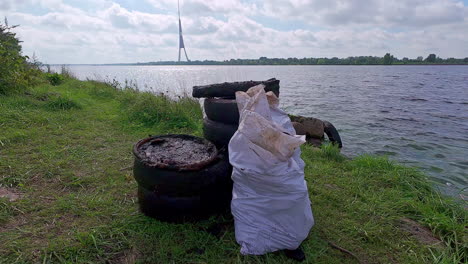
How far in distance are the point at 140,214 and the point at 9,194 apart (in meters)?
1.46

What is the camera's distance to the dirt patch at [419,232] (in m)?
2.53

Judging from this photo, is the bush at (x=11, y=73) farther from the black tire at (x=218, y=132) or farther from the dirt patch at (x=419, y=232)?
the dirt patch at (x=419, y=232)

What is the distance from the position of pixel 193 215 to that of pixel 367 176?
2.78 metres

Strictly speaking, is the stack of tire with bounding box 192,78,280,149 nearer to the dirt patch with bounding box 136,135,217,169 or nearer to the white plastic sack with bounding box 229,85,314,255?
the dirt patch with bounding box 136,135,217,169

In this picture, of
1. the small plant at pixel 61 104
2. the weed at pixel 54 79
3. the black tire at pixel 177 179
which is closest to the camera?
the black tire at pixel 177 179

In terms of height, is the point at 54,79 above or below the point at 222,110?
above

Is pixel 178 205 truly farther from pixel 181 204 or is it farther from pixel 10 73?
pixel 10 73

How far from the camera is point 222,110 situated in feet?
9.04

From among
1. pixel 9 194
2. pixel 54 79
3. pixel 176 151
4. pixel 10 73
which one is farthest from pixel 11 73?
pixel 176 151

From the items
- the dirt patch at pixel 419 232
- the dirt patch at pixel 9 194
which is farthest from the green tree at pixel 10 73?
the dirt patch at pixel 419 232

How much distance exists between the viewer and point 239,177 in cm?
218

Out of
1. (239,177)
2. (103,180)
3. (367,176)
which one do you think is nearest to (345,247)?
(239,177)

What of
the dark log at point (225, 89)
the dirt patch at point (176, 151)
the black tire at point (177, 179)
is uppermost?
the dark log at point (225, 89)

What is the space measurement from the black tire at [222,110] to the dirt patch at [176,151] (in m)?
0.29
